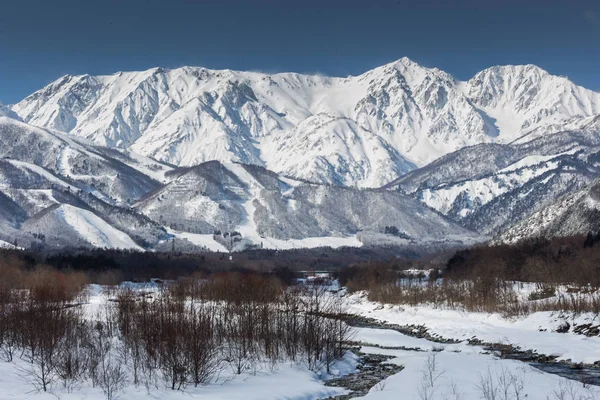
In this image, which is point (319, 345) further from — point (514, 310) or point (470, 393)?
point (514, 310)

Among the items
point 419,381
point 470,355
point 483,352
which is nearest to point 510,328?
point 483,352

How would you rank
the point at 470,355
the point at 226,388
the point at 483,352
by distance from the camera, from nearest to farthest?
the point at 226,388 → the point at 470,355 → the point at 483,352

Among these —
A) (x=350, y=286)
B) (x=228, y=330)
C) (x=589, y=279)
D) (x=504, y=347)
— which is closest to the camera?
(x=228, y=330)

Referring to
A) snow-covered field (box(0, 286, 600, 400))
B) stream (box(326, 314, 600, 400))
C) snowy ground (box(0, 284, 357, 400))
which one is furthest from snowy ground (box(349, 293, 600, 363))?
snowy ground (box(0, 284, 357, 400))

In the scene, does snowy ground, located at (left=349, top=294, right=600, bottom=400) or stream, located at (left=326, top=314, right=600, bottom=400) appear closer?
snowy ground, located at (left=349, top=294, right=600, bottom=400)

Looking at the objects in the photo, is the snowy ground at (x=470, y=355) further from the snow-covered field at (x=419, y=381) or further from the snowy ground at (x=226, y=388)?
the snowy ground at (x=226, y=388)

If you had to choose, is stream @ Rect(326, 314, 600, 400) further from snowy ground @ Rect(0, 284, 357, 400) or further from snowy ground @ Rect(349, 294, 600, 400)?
snowy ground @ Rect(0, 284, 357, 400)

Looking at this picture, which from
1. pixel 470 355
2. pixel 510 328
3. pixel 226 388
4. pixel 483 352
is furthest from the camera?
pixel 510 328

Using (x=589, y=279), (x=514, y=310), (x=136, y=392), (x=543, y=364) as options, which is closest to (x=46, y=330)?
(x=136, y=392)

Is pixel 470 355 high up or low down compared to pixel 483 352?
up

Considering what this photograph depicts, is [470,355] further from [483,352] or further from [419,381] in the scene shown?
[419,381]

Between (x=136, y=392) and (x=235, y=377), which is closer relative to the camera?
(x=136, y=392)
